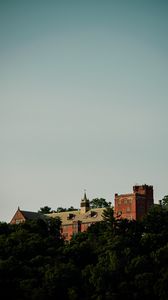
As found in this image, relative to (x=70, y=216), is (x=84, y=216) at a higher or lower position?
lower

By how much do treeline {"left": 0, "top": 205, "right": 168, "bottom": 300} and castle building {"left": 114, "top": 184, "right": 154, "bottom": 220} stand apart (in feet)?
52.4

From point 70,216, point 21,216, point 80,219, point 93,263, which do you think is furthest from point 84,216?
point 93,263

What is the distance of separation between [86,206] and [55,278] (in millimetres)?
52492

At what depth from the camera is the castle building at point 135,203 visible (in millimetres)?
137250

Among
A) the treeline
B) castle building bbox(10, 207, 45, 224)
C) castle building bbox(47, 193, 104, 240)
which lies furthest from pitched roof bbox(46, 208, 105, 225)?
the treeline

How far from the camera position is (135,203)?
13712 centimetres

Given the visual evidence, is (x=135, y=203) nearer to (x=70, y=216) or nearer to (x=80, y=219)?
(x=80, y=219)

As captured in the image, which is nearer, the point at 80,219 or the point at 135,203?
the point at 135,203

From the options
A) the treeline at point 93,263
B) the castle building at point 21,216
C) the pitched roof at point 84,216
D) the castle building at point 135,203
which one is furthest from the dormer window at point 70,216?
the treeline at point 93,263

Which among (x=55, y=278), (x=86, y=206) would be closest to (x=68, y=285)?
(x=55, y=278)

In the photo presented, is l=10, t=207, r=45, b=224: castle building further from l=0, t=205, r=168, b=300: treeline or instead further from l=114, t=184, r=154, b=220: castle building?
l=0, t=205, r=168, b=300: treeline

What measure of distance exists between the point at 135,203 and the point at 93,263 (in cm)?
2783

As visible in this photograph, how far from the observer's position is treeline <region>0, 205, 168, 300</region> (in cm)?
10262

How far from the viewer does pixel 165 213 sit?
119938mm
